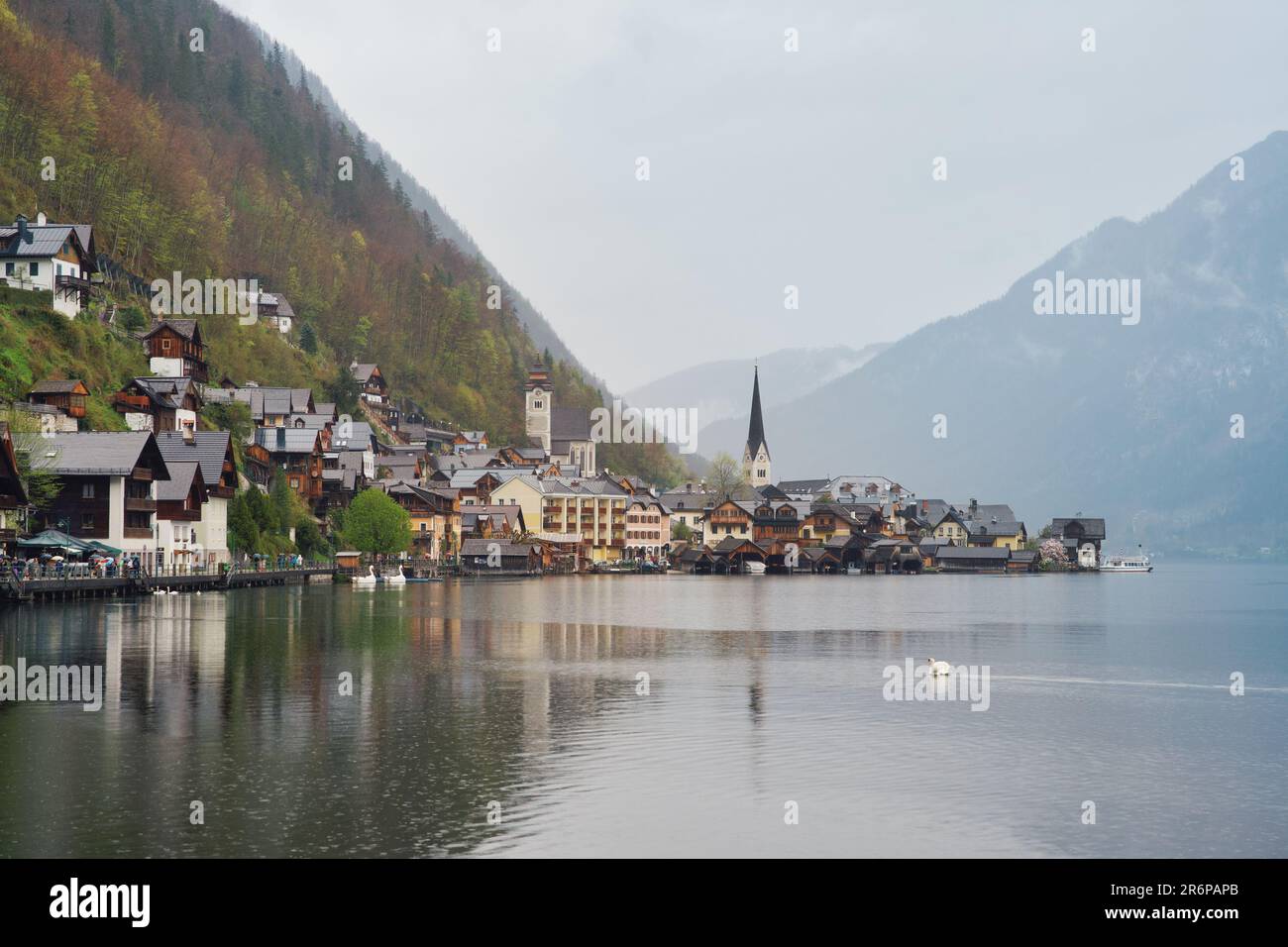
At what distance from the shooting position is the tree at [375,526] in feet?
421

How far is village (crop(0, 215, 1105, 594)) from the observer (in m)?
87.0

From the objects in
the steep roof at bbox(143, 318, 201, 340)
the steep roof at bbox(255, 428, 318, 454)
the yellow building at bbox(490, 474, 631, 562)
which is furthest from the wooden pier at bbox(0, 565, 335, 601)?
the yellow building at bbox(490, 474, 631, 562)

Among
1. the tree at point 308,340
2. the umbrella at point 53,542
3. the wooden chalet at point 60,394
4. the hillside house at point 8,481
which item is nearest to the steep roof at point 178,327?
the wooden chalet at point 60,394

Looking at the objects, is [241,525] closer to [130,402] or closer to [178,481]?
[130,402]

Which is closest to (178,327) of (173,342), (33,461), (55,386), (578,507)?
(173,342)

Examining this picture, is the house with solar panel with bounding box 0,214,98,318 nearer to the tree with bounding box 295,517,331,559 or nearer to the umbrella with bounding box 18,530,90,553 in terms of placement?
the tree with bounding box 295,517,331,559

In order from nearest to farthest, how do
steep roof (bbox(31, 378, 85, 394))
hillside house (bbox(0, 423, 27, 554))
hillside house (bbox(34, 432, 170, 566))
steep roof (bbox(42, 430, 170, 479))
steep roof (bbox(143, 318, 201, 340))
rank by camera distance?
1. hillside house (bbox(0, 423, 27, 554))
2. steep roof (bbox(42, 430, 170, 479))
3. hillside house (bbox(34, 432, 170, 566))
4. steep roof (bbox(31, 378, 85, 394))
5. steep roof (bbox(143, 318, 201, 340))

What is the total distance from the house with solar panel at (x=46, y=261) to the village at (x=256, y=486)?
5.7 inches

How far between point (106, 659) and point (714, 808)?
28.8m

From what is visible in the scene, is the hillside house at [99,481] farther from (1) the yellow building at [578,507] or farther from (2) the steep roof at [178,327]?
(1) the yellow building at [578,507]

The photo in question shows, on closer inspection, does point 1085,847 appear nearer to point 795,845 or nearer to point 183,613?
point 795,845

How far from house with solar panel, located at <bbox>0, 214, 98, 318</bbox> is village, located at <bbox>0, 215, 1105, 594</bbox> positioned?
144mm

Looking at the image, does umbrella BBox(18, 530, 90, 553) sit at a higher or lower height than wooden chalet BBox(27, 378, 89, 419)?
lower
